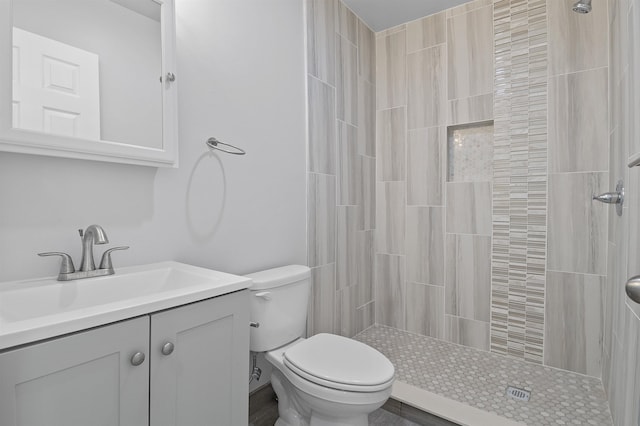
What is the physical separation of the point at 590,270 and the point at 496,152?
89 cm

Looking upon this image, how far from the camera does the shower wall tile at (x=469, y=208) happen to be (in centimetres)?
223

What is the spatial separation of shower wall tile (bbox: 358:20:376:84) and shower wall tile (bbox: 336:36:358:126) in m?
0.08

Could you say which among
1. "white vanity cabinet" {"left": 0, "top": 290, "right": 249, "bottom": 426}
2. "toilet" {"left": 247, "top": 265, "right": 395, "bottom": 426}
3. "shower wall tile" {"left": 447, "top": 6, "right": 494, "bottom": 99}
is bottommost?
"toilet" {"left": 247, "top": 265, "right": 395, "bottom": 426}

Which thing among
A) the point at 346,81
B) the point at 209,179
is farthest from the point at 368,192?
the point at 209,179

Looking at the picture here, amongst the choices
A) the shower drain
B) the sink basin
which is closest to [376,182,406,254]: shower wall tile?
the shower drain

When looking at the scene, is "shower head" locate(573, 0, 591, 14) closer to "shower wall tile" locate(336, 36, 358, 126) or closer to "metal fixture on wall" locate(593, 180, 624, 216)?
"metal fixture on wall" locate(593, 180, 624, 216)

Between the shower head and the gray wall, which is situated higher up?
the shower head

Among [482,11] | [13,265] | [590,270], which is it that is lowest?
[590,270]

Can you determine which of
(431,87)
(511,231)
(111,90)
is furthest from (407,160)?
(111,90)

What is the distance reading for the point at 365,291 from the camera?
260cm

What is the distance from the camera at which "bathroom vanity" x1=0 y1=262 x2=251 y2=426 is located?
65 centimetres

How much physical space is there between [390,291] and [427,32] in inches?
79.7

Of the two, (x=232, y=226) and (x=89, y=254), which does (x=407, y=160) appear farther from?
(x=89, y=254)

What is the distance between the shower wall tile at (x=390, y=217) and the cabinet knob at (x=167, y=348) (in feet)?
6.66
